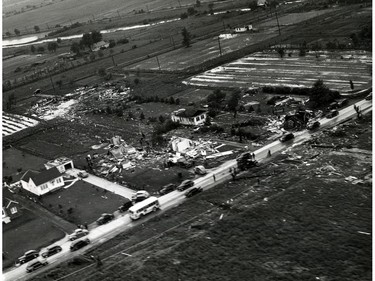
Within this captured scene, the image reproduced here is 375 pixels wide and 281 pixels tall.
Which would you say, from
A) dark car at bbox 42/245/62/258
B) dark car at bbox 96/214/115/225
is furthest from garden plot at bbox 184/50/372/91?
dark car at bbox 42/245/62/258

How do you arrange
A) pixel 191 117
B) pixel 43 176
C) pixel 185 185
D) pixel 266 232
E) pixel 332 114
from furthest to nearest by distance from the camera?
1. pixel 191 117
2. pixel 332 114
3. pixel 43 176
4. pixel 185 185
5. pixel 266 232

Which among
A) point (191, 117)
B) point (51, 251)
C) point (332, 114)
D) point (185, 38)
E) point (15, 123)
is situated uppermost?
point (185, 38)

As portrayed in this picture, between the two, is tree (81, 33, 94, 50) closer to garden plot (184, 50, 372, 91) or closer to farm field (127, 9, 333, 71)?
farm field (127, 9, 333, 71)

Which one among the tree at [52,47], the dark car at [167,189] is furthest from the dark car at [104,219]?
the tree at [52,47]

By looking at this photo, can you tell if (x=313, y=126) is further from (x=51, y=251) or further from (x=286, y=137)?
(x=51, y=251)

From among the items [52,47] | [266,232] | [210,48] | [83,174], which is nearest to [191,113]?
[83,174]

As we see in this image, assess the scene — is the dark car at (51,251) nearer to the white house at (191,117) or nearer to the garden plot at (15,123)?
the white house at (191,117)

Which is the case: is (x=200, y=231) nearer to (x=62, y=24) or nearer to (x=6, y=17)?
(x=62, y=24)
